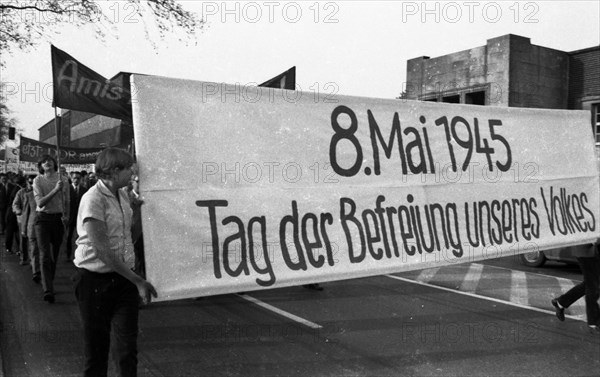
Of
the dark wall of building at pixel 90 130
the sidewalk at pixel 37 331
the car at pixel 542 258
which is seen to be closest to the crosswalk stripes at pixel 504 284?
the car at pixel 542 258

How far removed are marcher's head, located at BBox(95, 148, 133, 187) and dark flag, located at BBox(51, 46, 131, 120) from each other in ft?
8.40

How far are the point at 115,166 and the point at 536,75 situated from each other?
923 inches

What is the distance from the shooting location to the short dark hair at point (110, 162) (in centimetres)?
314

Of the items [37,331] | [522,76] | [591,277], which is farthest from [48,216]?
[522,76]

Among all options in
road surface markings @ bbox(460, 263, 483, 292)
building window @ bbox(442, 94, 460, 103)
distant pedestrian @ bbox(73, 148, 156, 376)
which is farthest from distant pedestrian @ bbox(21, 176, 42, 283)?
building window @ bbox(442, 94, 460, 103)

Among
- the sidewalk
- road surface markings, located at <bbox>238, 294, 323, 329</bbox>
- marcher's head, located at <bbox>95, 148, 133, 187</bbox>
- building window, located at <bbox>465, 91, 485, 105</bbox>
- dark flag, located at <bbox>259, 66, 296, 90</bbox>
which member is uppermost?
building window, located at <bbox>465, 91, 485, 105</bbox>

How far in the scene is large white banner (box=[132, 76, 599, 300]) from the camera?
10.5ft

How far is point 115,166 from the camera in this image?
315cm

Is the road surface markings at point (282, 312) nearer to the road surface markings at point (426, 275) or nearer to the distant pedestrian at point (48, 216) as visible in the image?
the distant pedestrian at point (48, 216)

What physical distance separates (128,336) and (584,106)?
81.3 feet

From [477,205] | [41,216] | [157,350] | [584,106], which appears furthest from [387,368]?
[584,106]

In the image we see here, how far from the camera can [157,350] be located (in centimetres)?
492

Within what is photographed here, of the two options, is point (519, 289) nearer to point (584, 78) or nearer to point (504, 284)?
point (504, 284)

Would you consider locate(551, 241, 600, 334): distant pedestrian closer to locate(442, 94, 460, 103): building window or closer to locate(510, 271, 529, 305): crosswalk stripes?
locate(510, 271, 529, 305): crosswalk stripes
